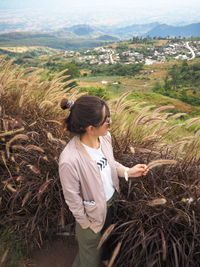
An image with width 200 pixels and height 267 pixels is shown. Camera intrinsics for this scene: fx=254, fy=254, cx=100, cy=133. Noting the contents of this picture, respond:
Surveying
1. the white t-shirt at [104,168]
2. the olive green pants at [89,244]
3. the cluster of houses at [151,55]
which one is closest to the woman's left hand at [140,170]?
the white t-shirt at [104,168]

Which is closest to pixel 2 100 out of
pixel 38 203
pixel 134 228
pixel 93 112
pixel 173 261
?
pixel 38 203

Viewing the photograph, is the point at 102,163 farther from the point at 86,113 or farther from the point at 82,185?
the point at 86,113

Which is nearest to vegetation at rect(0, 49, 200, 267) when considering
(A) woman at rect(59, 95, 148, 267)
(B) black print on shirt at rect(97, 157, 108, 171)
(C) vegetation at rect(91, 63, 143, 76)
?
(A) woman at rect(59, 95, 148, 267)

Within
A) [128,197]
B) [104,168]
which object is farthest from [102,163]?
[128,197]

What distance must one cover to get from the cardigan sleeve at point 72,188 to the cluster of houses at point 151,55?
96.3 metres

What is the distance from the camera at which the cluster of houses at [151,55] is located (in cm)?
10138

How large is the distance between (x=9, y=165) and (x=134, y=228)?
187 centimetres

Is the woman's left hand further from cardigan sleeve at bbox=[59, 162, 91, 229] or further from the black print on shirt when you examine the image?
cardigan sleeve at bbox=[59, 162, 91, 229]

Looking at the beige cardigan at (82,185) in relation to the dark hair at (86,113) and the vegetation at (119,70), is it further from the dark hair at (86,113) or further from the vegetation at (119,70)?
the vegetation at (119,70)

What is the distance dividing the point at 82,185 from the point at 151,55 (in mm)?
117501

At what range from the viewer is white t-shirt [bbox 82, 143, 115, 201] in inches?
90.2

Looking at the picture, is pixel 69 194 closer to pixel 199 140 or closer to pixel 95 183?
pixel 95 183

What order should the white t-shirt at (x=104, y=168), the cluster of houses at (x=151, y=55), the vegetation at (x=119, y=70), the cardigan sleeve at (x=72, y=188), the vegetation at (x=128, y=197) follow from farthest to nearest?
1. the cluster of houses at (x=151, y=55)
2. the vegetation at (x=119, y=70)
3. the vegetation at (x=128, y=197)
4. the white t-shirt at (x=104, y=168)
5. the cardigan sleeve at (x=72, y=188)

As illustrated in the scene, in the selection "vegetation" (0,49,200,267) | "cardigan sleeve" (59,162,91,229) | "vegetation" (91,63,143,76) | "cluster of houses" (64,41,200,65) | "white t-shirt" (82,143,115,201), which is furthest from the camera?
"cluster of houses" (64,41,200,65)
